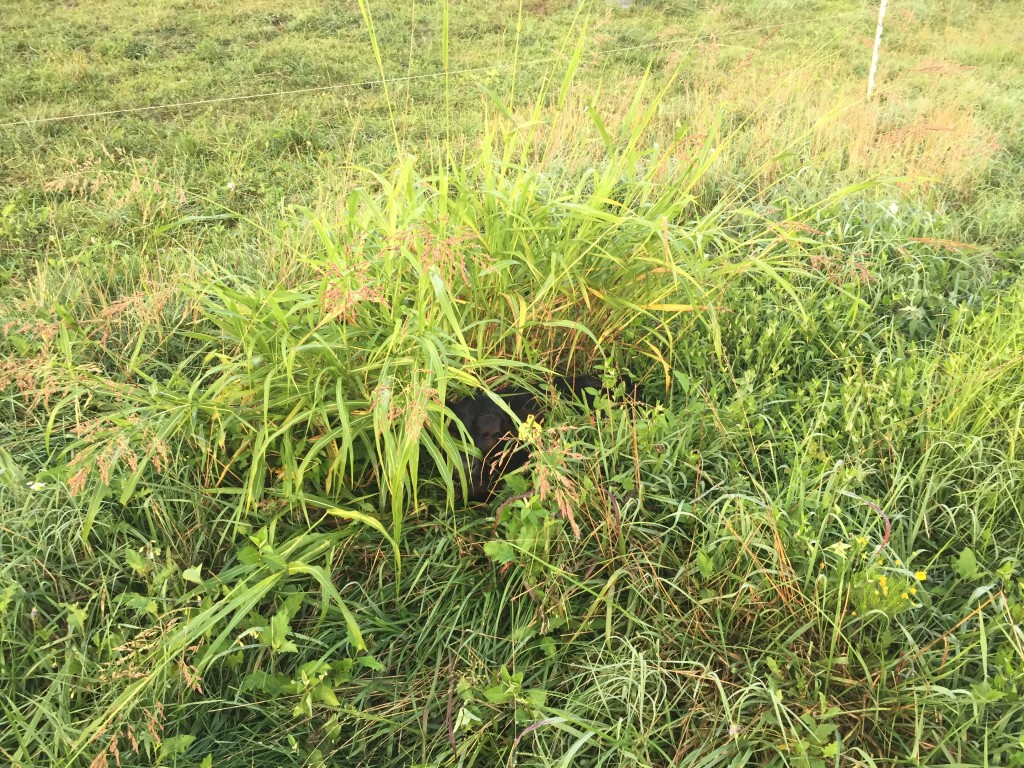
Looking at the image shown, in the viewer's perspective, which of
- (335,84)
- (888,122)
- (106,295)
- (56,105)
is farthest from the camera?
(335,84)

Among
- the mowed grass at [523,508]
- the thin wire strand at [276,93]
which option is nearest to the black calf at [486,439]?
the mowed grass at [523,508]

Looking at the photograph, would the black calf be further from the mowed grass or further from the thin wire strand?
the thin wire strand

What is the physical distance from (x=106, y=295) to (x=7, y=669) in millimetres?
1541

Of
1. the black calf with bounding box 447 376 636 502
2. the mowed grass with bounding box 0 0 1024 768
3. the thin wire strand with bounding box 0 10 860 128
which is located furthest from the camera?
the thin wire strand with bounding box 0 10 860 128

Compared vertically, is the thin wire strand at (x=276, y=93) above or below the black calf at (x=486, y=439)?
above

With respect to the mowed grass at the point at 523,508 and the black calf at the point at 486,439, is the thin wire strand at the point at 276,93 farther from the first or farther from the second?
the black calf at the point at 486,439

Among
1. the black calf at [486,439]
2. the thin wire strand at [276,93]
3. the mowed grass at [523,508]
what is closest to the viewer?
the mowed grass at [523,508]

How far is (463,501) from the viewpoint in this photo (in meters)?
1.98

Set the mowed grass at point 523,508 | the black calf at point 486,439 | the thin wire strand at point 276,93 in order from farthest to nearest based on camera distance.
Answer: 1. the thin wire strand at point 276,93
2. the black calf at point 486,439
3. the mowed grass at point 523,508

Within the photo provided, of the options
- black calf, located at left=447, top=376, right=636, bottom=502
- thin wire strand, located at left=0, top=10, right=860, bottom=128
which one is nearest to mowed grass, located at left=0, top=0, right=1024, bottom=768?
black calf, located at left=447, top=376, right=636, bottom=502

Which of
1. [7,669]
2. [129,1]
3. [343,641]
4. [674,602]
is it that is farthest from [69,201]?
[129,1]

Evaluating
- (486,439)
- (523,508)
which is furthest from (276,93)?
(523,508)

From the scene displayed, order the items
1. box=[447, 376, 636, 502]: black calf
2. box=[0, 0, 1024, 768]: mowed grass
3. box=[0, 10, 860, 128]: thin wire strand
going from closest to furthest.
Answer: box=[0, 0, 1024, 768]: mowed grass, box=[447, 376, 636, 502]: black calf, box=[0, 10, 860, 128]: thin wire strand

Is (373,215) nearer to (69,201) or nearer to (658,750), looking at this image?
(658,750)
